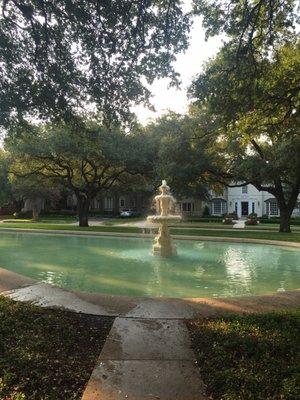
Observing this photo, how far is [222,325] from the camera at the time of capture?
5.33m

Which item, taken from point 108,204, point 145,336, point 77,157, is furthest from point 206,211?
point 145,336

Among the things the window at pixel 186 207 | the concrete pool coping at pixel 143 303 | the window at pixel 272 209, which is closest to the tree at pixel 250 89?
the concrete pool coping at pixel 143 303

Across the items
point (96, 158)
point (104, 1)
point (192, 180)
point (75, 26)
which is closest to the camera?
point (104, 1)

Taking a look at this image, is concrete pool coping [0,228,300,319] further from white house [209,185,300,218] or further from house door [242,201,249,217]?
house door [242,201,249,217]

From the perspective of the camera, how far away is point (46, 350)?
455 cm

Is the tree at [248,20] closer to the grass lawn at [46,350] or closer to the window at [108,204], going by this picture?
the grass lawn at [46,350]

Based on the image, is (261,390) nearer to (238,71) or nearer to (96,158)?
(238,71)

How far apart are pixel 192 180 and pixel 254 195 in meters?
37.4

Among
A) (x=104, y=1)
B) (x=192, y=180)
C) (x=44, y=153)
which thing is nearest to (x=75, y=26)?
(x=104, y=1)

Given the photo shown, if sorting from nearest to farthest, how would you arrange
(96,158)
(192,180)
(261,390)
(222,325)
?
(261,390) < (222,325) < (192,180) < (96,158)

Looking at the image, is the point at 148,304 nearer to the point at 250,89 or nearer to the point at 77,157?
the point at 250,89

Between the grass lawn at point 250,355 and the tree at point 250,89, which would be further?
the tree at point 250,89

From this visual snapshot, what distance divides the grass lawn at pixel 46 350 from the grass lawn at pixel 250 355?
1215mm

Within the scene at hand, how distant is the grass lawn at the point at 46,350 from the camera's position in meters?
3.72
